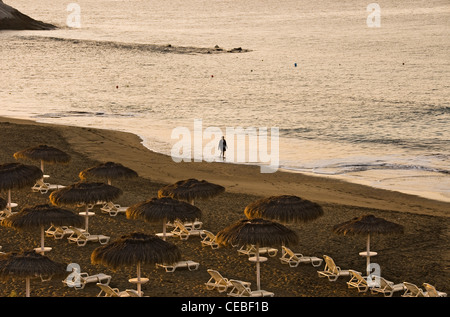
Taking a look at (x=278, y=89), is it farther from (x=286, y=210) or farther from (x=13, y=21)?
(x=13, y=21)

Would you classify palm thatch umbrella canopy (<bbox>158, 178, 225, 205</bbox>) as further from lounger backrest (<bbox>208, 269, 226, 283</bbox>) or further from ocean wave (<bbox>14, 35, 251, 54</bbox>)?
ocean wave (<bbox>14, 35, 251, 54</bbox>)

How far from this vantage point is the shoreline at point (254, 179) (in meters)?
26.5

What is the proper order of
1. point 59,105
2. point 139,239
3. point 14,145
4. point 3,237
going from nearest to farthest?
point 139,239
point 3,237
point 14,145
point 59,105

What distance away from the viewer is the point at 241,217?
902 inches

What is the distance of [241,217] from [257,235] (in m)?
6.52

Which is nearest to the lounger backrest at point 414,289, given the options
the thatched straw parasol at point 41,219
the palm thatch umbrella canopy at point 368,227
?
the palm thatch umbrella canopy at point 368,227

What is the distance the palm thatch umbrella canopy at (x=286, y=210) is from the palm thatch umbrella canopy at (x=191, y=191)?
2081 mm

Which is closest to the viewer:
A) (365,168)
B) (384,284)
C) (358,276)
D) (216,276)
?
(216,276)

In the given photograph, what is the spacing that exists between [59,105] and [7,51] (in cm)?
4660

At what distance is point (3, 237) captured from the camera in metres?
20.0

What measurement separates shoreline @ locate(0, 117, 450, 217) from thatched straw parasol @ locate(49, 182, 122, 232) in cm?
776

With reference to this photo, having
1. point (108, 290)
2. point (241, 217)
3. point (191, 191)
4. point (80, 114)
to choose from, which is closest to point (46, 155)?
point (191, 191)
